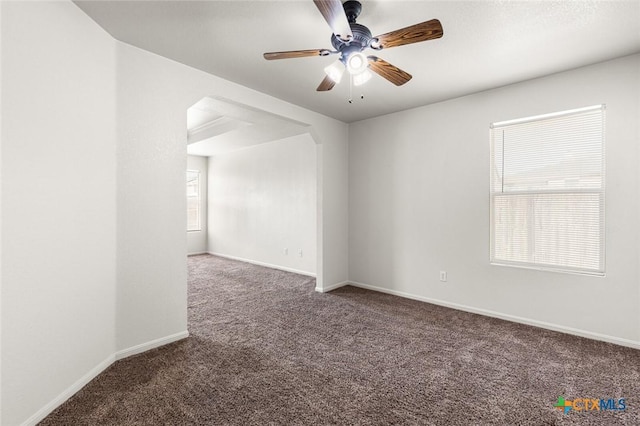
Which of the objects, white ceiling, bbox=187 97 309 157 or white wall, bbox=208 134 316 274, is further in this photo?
white wall, bbox=208 134 316 274

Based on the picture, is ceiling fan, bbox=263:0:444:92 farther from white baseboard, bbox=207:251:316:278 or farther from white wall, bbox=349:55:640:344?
white baseboard, bbox=207:251:316:278

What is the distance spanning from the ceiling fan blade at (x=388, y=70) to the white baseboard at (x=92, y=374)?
2914 millimetres

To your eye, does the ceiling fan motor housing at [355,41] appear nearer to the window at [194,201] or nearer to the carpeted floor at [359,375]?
the carpeted floor at [359,375]

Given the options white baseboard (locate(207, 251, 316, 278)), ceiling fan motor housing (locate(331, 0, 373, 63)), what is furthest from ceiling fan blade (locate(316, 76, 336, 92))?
white baseboard (locate(207, 251, 316, 278))

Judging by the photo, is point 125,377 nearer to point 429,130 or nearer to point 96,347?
point 96,347

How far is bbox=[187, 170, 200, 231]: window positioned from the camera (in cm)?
780

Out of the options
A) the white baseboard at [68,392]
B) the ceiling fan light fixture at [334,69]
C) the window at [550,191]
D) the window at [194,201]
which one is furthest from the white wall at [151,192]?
the window at [194,201]

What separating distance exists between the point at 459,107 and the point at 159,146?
3.41 metres

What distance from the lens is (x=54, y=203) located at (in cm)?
183

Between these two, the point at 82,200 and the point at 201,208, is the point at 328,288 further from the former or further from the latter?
the point at 201,208

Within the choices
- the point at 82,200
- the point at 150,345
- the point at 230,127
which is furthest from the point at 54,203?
the point at 230,127

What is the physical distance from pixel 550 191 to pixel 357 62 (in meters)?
2.51

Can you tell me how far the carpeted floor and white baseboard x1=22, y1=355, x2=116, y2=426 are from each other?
0.14ft

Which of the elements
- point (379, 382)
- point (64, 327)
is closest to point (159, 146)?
point (64, 327)
